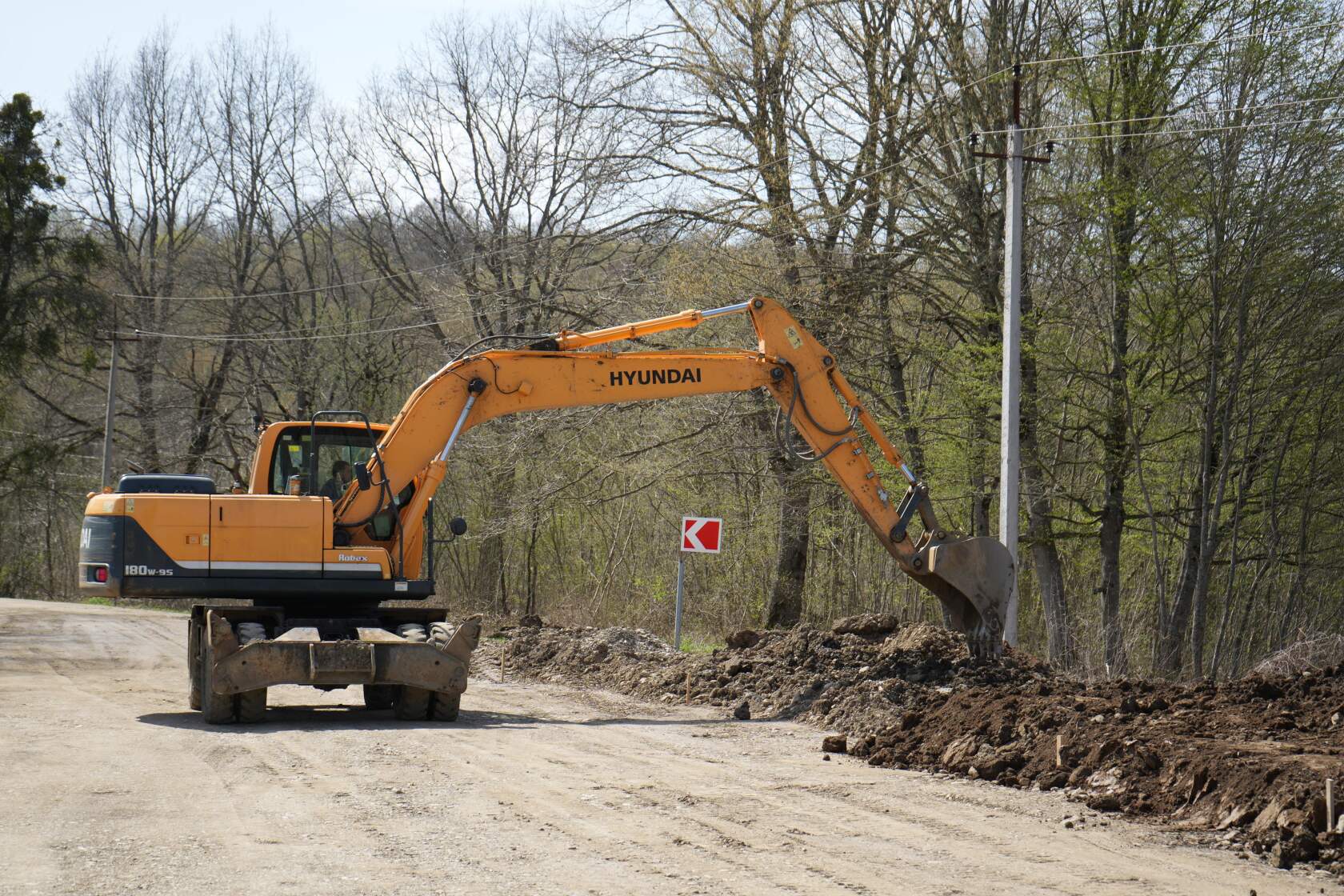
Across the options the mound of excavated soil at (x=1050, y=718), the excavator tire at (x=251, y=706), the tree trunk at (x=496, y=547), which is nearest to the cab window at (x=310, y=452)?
the excavator tire at (x=251, y=706)

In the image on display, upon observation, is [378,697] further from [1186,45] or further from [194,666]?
[1186,45]

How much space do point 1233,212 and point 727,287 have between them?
733 cm

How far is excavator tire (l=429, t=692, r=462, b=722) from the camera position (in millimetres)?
12703

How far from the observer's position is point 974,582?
1292 cm

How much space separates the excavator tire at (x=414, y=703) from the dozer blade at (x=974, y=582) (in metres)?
4.90

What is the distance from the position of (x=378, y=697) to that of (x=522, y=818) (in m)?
6.31

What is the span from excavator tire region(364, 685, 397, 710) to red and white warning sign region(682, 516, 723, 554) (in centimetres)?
490

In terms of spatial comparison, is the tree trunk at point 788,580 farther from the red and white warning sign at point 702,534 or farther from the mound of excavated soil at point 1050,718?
the mound of excavated soil at point 1050,718

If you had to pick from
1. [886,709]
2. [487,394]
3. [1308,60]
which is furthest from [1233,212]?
[487,394]

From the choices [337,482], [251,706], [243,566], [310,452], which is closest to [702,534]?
[337,482]

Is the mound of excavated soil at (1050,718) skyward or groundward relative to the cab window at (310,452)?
groundward

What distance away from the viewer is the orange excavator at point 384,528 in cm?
1248

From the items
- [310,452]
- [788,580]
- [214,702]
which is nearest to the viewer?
[214,702]

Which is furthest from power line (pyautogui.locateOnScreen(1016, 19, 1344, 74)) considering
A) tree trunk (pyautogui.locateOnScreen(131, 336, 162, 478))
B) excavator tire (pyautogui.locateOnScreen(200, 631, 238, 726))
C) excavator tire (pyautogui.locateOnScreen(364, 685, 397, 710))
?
tree trunk (pyautogui.locateOnScreen(131, 336, 162, 478))
